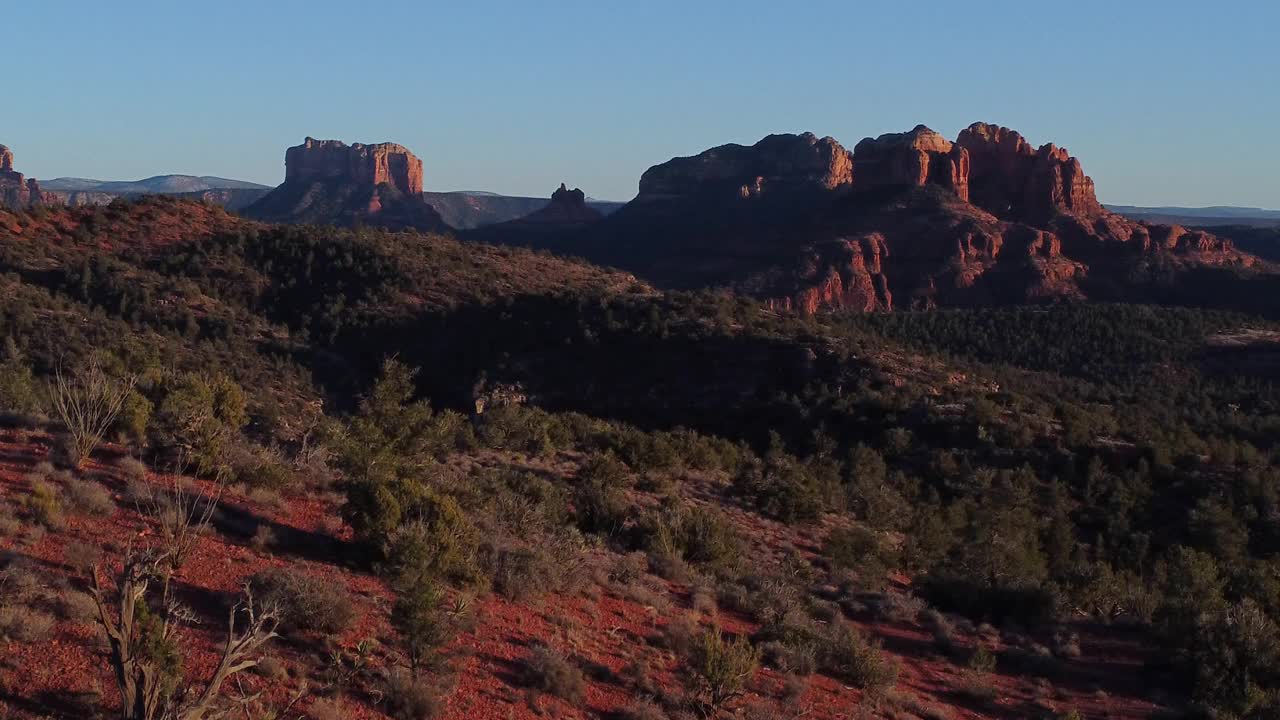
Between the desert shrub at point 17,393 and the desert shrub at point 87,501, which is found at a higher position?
the desert shrub at point 87,501

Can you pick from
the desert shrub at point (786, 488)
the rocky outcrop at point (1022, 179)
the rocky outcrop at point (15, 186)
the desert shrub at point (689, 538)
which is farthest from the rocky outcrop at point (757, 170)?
the desert shrub at point (689, 538)

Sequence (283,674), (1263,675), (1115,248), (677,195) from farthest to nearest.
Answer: (677,195) → (1115,248) → (1263,675) → (283,674)

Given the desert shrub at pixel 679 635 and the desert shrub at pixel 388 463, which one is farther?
the desert shrub at pixel 388 463

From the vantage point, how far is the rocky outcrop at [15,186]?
413 feet

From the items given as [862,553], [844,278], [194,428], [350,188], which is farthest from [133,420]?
[350,188]

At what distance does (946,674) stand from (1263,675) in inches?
133

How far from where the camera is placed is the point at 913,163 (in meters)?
112

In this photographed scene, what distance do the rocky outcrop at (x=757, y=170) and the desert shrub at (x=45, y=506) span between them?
440 feet

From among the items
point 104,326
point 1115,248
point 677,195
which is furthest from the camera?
point 677,195

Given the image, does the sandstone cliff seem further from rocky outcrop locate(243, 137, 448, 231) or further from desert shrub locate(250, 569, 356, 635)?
desert shrub locate(250, 569, 356, 635)

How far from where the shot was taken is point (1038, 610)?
14156mm

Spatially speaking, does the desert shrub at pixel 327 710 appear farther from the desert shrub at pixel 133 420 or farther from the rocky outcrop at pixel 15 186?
the rocky outcrop at pixel 15 186

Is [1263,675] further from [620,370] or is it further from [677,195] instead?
[677,195]

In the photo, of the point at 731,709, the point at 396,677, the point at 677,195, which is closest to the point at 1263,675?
the point at 731,709
